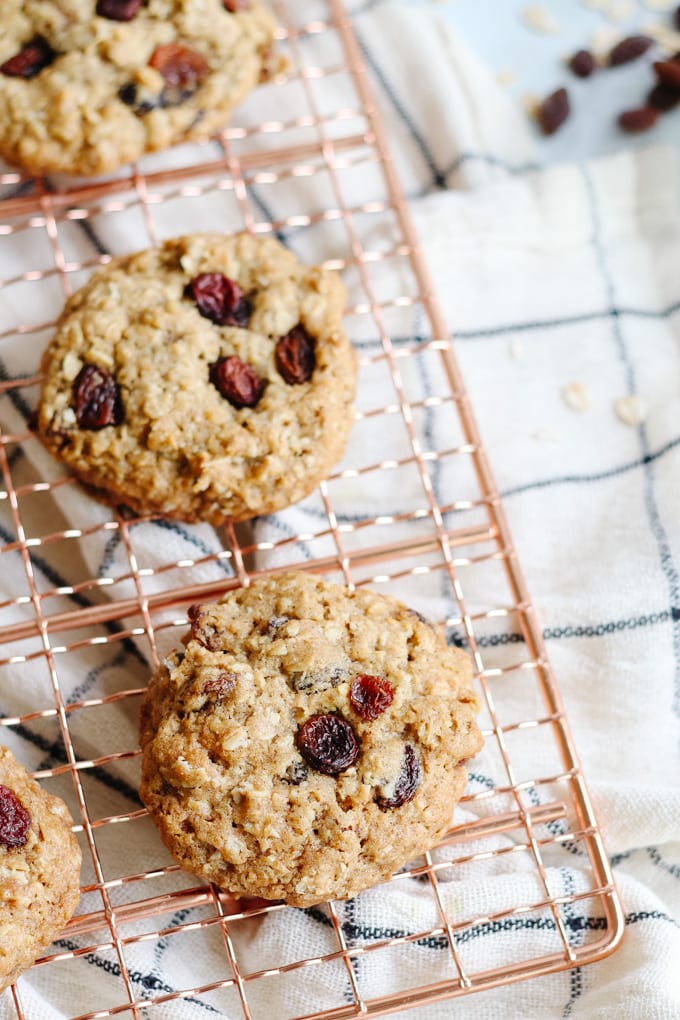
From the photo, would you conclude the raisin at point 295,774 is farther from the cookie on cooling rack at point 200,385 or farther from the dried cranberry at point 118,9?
the dried cranberry at point 118,9

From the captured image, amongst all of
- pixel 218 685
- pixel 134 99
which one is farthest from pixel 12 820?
pixel 134 99

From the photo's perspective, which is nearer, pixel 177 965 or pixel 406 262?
pixel 177 965

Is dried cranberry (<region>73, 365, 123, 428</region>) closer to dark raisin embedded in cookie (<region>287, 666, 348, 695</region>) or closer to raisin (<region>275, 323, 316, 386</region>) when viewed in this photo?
raisin (<region>275, 323, 316, 386</region>)

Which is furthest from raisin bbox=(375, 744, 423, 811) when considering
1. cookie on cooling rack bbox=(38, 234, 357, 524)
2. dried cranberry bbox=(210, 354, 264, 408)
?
dried cranberry bbox=(210, 354, 264, 408)

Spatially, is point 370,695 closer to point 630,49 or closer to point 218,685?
point 218,685

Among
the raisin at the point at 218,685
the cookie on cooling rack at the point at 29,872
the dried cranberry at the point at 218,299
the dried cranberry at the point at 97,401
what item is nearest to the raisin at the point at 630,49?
the dried cranberry at the point at 218,299

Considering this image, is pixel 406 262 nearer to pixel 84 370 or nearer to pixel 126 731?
pixel 84 370

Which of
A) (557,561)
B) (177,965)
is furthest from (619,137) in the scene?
(177,965)
